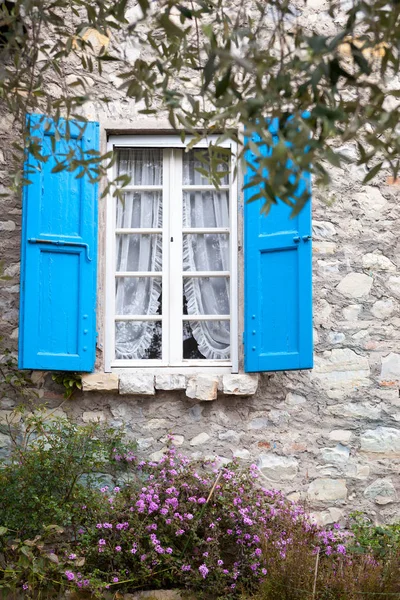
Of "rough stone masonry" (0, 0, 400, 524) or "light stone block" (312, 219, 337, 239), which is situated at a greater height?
"light stone block" (312, 219, 337, 239)

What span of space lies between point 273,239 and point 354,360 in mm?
914

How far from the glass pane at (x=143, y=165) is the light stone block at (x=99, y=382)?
1350 mm

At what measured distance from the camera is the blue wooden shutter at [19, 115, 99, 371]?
17.2 feet

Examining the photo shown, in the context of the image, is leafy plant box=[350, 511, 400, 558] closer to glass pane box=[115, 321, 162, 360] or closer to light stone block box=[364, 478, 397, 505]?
light stone block box=[364, 478, 397, 505]

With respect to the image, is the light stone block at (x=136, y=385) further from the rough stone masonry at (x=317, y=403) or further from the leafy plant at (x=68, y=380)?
the leafy plant at (x=68, y=380)

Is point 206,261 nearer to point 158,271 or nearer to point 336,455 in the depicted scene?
point 158,271

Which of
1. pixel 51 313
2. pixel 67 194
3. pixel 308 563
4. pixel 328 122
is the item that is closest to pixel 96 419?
pixel 51 313

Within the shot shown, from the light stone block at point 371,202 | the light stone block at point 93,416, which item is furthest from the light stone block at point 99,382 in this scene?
the light stone block at point 371,202

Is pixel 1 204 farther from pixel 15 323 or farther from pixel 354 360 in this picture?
pixel 354 360

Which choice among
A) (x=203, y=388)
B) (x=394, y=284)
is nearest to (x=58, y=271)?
(x=203, y=388)

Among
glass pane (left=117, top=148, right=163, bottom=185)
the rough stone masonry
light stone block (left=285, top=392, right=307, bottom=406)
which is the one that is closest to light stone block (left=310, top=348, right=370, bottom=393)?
the rough stone masonry

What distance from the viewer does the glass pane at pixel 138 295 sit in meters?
5.63

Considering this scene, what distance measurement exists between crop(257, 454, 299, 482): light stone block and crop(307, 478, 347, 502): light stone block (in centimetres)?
14

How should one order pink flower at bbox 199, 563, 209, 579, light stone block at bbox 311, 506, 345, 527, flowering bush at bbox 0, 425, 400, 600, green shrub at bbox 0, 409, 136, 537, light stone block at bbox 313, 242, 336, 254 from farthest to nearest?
light stone block at bbox 313, 242, 336, 254
light stone block at bbox 311, 506, 345, 527
green shrub at bbox 0, 409, 136, 537
pink flower at bbox 199, 563, 209, 579
flowering bush at bbox 0, 425, 400, 600
